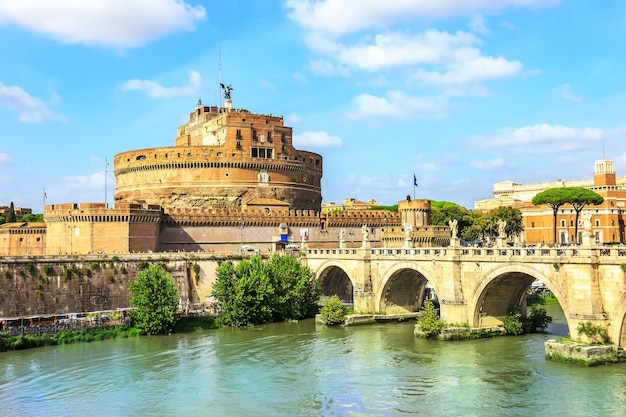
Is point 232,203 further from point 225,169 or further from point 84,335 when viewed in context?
point 84,335

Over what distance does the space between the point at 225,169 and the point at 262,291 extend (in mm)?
24393

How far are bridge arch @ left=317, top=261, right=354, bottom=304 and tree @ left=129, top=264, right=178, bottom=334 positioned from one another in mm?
11685

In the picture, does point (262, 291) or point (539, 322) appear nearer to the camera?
point (539, 322)

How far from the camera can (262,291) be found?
39.0 m

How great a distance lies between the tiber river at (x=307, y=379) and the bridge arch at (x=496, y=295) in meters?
1.32

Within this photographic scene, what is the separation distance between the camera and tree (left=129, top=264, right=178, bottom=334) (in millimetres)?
35719

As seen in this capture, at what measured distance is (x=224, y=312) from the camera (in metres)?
38.7

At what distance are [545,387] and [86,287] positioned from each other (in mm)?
27737

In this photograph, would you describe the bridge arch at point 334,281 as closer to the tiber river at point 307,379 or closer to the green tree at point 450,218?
the tiber river at point 307,379

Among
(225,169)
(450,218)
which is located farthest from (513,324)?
(450,218)

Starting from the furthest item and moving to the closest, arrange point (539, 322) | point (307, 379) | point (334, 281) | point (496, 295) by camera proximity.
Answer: point (334, 281)
point (539, 322)
point (496, 295)
point (307, 379)

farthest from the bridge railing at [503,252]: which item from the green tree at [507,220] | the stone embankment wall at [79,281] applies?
the green tree at [507,220]

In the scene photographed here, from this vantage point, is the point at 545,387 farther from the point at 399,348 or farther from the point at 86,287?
the point at 86,287

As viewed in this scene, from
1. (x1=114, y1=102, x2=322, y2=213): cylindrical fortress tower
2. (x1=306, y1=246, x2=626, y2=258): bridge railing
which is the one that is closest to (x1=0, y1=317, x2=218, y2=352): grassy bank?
(x1=306, y1=246, x2=626, y2=258): bridge railing
